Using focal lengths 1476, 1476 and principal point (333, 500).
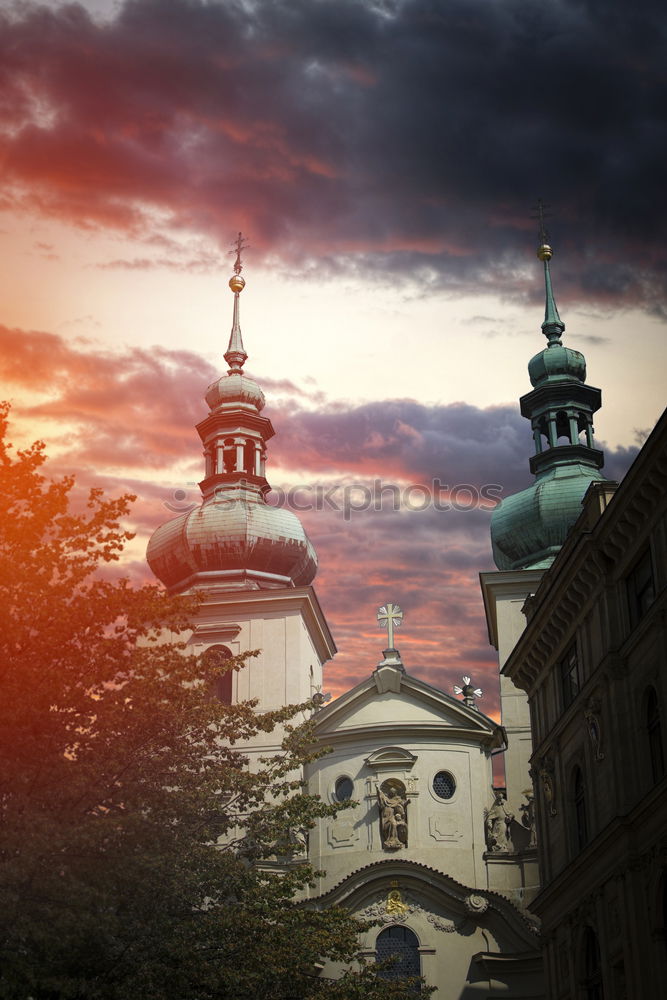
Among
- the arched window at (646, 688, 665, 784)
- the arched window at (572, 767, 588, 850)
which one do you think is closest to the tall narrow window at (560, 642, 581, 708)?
the arched window at (572, 767, 588, 850)

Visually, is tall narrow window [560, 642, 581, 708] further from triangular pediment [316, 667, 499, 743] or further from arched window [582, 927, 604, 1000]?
triangular pediment [316, 667, 499, 743]

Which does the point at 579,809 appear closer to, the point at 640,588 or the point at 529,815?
the point at 640,588

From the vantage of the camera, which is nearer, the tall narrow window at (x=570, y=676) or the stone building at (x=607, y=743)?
the stone building at (x=607, y=743)

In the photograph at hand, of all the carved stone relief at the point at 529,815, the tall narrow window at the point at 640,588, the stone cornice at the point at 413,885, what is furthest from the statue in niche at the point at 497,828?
the tall narrow window at the point at 640,588

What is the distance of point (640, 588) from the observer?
82.1ft

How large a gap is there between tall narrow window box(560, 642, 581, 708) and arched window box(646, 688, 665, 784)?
12.0ft

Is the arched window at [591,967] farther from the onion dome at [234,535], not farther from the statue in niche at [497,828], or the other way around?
the onion dome at [234,535]

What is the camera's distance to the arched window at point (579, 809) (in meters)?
28.0

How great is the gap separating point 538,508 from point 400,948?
1695 cm

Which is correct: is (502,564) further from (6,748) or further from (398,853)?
(6,748)

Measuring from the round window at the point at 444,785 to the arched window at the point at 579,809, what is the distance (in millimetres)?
15614

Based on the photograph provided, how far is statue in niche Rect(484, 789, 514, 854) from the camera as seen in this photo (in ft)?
141

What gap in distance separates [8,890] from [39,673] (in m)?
3.63

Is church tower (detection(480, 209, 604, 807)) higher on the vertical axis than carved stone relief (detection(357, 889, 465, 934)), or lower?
higher
